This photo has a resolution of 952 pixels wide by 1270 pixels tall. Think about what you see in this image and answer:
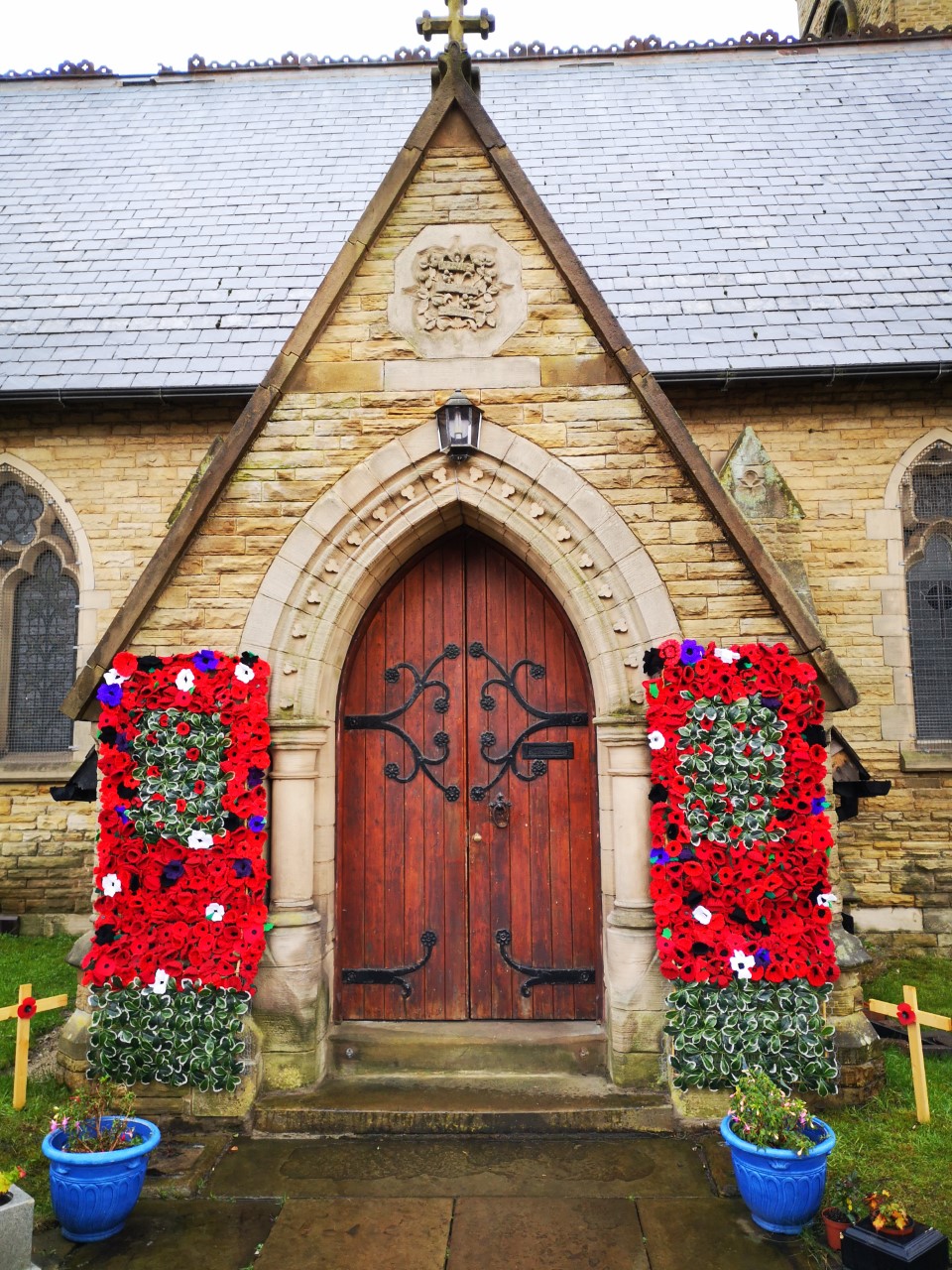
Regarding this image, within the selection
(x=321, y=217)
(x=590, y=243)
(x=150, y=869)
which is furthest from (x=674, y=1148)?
(x=321, y=217)

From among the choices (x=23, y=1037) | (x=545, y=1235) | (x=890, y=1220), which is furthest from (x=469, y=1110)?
(x=23, y=1037)

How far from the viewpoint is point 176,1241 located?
11.8ft

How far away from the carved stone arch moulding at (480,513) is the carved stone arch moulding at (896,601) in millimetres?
4217

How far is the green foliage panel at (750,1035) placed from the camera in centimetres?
453

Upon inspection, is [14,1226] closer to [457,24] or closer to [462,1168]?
[462,1168]

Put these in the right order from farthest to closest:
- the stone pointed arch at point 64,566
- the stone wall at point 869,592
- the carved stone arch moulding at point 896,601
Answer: the stone pointed arch at point 64,566
the carved stone arch moulding at point 896,601
the stone wall at point 869,592

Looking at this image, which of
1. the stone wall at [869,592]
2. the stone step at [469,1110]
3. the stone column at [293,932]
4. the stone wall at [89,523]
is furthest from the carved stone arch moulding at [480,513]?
the stone wall at [89,523]

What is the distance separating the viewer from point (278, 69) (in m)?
13.0

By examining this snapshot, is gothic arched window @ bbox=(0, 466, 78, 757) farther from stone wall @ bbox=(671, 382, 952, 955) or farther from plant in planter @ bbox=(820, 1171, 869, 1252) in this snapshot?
plant in planter @ bbox=(820, 1171, 869, 1252)

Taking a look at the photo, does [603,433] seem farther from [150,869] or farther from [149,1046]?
[149,1046]

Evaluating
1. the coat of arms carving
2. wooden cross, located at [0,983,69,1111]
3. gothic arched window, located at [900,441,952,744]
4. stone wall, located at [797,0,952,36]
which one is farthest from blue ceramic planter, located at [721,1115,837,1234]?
stone wall, located at [797,0,952,36]

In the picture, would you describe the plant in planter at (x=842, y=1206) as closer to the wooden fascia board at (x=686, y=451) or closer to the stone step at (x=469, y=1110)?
the stone step at (x=469, y=1110)

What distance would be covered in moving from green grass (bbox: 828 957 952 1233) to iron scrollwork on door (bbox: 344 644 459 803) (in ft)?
9.13

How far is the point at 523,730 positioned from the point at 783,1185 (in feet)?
9.02
